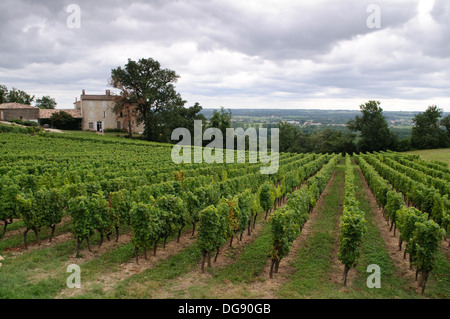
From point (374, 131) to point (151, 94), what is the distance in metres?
60.5

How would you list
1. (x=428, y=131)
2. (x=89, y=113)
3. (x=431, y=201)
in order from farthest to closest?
(x=428, y=131)
(x=89, y=113)
(x=431, y=201)

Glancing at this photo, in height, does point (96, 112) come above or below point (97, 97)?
below

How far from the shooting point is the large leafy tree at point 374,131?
82.0 metres

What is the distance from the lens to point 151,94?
6009cm

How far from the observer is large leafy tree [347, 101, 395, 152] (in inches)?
3228

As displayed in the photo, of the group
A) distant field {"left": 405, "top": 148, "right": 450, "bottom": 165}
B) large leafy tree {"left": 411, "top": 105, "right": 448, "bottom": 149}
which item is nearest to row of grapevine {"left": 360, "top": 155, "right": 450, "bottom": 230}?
distant field {"left": 405, "top": 148, "right": 450, "bottom": 165}

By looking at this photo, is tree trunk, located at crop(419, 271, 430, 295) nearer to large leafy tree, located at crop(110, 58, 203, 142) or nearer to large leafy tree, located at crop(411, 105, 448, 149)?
large leafy tree, located at crop(110, 58, 203, 142)

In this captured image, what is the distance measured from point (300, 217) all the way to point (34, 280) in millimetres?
10381

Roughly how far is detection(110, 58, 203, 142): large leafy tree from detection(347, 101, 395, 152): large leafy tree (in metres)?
52.3

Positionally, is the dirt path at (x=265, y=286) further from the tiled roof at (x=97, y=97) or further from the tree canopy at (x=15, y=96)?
the tree canopy at (x=15, y=96)

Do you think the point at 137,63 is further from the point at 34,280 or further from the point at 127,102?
the point at 34,280

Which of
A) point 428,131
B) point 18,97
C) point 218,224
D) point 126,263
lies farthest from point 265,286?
point 18,97

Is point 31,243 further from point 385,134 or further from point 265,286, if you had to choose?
point 385,134

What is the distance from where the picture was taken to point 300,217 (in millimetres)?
13695
